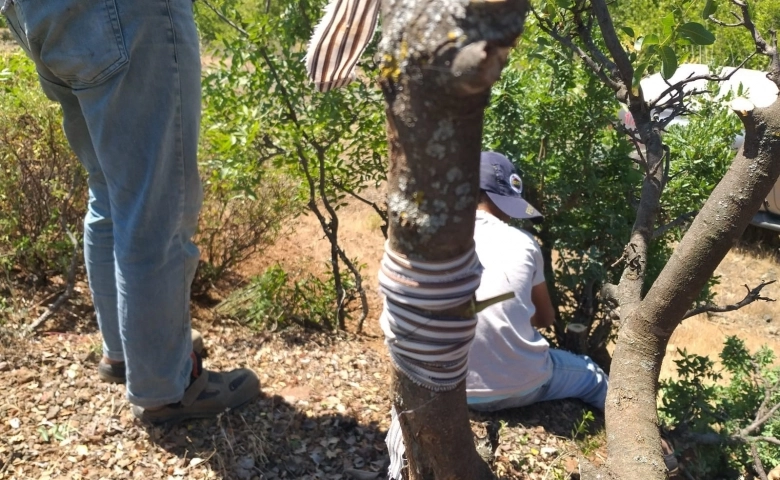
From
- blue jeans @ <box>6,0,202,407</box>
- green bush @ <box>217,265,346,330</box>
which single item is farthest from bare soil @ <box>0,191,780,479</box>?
blue jeans @ <box>6,0,202,407</box>

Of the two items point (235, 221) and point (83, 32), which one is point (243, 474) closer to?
point (83, 32)

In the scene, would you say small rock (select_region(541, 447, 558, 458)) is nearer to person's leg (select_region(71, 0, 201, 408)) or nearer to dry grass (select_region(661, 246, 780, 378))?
person's leg (select_region(71, 0, 201, 408))

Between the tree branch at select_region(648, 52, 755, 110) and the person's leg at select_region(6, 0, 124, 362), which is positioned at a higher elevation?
the tree branch at select_region(648, 52, 755, 110)

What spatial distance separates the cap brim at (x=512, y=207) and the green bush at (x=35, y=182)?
2138mm

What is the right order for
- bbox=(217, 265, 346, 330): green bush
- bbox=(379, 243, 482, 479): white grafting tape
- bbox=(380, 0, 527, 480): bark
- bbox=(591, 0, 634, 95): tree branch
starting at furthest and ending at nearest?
bbox=(217, 265, 346, 330): green bush < bbox=(591, 0, 634, 95): tree branch < bbox=(379, 243, 482, 479): white grafting tape < bbox=(380, 0, 527, 480): bark

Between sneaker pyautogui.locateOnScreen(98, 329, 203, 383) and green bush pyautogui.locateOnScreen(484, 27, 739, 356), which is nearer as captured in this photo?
sneaker pyautogui.locateOnScreen(98, 329, 203, 383)

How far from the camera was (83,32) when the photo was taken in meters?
1.89

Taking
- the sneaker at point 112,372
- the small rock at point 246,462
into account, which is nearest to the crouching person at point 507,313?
the small rock at point 246,462

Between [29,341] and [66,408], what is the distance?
2.01 ft

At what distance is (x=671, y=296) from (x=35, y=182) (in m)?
3.20

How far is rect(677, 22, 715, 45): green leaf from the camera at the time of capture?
1788mm

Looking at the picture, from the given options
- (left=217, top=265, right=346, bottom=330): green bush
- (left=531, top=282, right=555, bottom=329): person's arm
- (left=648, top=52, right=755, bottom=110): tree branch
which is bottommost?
(left=217, top=265, right=346, bottom=330): green bush

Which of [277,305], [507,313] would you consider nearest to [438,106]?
[507,313]

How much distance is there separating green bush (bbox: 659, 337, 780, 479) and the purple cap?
0.92 metres
